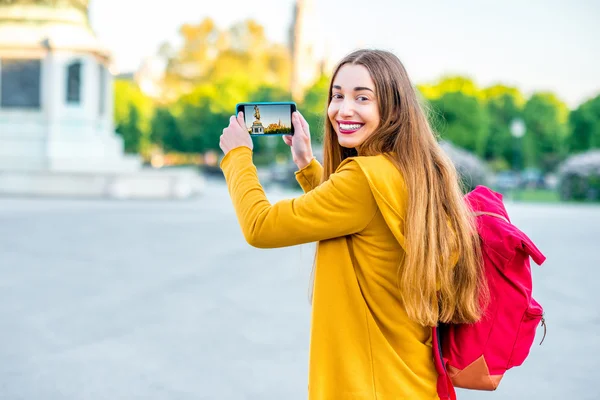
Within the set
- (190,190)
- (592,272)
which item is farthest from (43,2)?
(592,272)

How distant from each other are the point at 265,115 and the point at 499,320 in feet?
3.15

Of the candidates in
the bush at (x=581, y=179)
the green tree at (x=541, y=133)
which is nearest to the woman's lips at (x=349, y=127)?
the bush at (x=581, y=179)

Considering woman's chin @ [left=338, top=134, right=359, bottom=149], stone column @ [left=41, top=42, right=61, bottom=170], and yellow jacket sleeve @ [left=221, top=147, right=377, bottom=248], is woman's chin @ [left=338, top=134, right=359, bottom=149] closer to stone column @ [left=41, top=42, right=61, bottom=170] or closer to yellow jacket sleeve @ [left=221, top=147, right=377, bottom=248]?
yellow jacket sleeve @ [left=221, top=147, right=377, bottom=248]

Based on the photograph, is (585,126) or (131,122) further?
(131,122)

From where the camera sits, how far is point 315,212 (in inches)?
77.4

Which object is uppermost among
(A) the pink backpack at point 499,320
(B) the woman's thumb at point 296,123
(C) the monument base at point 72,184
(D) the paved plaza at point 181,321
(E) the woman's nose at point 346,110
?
(E) the woman's nose at point 346,110

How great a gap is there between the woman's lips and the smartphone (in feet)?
0.68

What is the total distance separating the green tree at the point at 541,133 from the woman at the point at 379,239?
60.0 meters

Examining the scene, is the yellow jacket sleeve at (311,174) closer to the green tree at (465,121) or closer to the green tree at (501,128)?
the green tree at (465,121)

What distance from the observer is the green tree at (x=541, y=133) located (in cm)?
5959

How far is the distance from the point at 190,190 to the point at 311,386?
25.8 m

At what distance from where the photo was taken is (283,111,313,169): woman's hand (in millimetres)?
2418

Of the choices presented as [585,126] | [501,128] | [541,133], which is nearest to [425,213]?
[585,126]

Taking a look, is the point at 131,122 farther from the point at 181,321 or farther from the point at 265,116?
the point at 265,116
